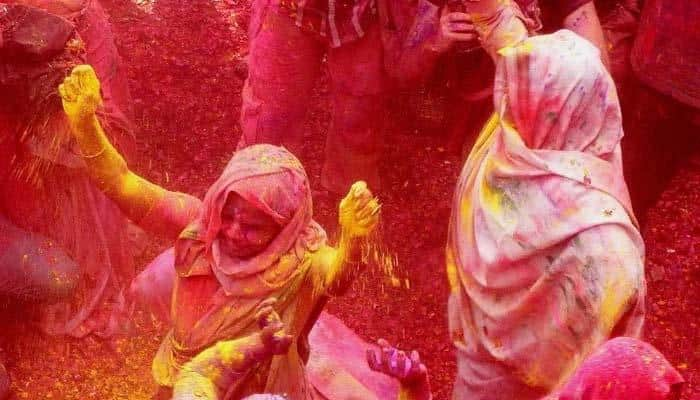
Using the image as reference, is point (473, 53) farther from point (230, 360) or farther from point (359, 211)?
point (230, 360)

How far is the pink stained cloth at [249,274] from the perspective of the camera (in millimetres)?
2654

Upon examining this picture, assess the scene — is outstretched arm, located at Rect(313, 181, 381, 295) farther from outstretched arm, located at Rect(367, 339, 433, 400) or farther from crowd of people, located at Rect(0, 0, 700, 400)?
outstretched arm, located at Rect(367, 339, 433, 400)

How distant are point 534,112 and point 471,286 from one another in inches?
22.1

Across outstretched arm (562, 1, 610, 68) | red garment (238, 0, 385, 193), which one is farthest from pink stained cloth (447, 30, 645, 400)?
red garment (238, 0, 385, 193)

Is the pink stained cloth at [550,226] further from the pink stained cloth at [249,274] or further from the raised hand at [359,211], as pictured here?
the pink stained cloth at [249,274]

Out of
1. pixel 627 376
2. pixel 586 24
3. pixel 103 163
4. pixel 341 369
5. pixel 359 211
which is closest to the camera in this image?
pixel 627 376

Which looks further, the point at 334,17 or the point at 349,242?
the point at 334,17

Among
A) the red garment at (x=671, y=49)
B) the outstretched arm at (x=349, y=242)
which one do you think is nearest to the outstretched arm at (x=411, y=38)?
the red garment at (x=671, y=49)

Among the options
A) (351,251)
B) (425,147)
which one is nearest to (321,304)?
(351,251)

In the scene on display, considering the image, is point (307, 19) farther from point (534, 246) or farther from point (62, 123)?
point (534, 246)

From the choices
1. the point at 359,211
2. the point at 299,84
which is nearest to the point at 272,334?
the point at 359,211

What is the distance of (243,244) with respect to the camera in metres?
2.68

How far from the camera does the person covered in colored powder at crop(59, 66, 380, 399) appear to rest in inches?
104

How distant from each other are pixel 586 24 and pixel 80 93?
184 cm
